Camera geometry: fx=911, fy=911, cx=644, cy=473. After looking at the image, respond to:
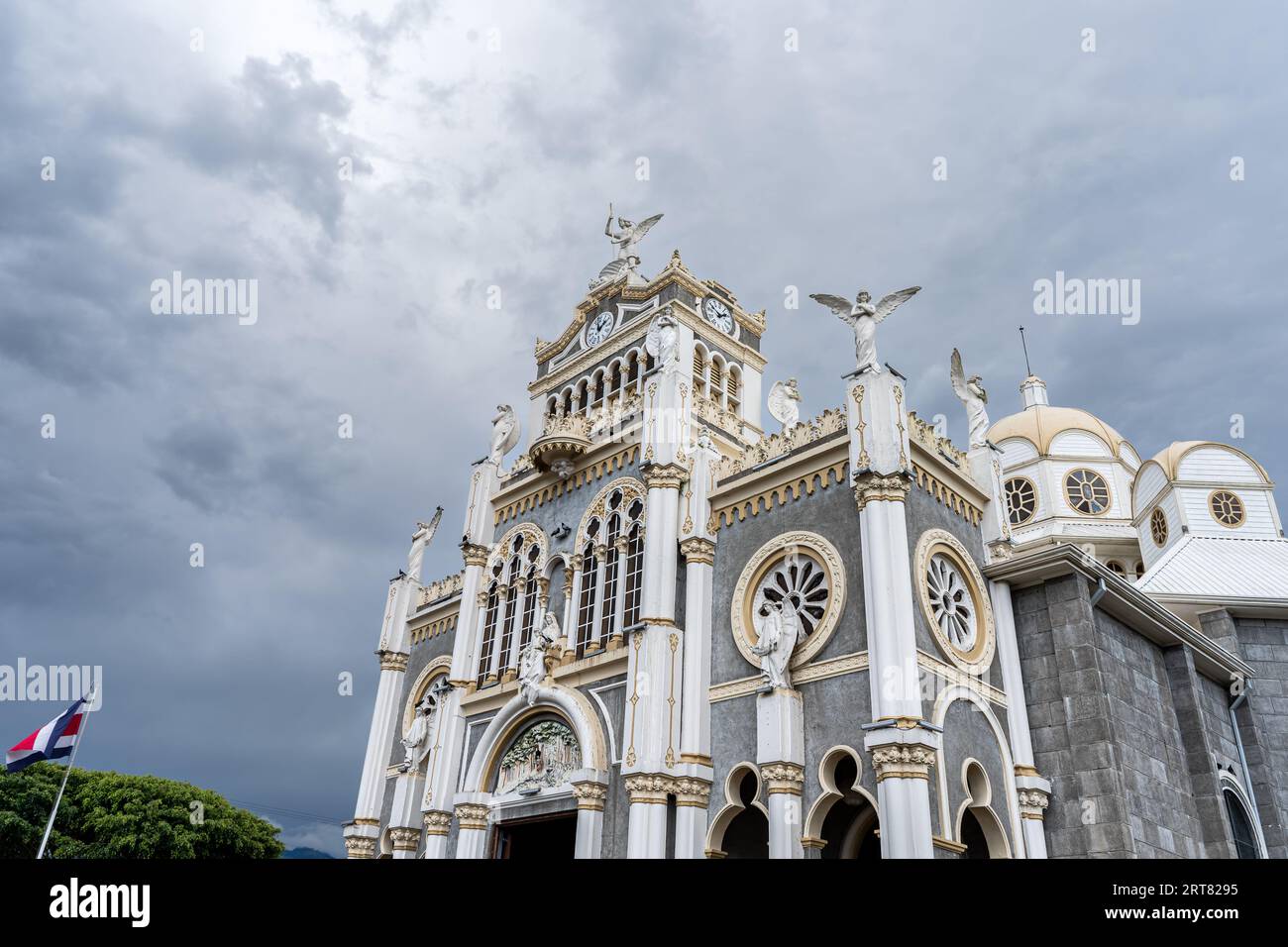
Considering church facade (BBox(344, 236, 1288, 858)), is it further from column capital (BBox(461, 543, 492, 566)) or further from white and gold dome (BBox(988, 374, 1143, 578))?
white and gold dome (BBox(988, 374, 1143, 578))

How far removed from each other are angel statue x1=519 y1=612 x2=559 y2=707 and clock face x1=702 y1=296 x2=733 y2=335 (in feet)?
37.9

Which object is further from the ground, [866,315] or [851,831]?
[866,315]

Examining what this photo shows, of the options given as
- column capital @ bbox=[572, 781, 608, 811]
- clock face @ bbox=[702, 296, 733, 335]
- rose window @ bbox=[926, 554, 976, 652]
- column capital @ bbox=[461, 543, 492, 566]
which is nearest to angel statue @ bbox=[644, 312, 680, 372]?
clock face @ bbox=[702, 296, 733, 335]

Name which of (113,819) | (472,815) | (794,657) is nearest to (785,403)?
(794,657)

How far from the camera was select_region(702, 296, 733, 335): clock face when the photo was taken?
30188mm

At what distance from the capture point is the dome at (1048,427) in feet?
148

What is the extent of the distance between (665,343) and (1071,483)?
27200 mm

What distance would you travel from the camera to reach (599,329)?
103 feet

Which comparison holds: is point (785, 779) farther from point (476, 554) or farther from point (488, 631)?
point (476, 554)

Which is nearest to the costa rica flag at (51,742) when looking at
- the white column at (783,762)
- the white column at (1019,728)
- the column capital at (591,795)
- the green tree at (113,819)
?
the green tree at (113,819)


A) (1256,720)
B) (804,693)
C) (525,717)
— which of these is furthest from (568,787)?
(1256,720)
